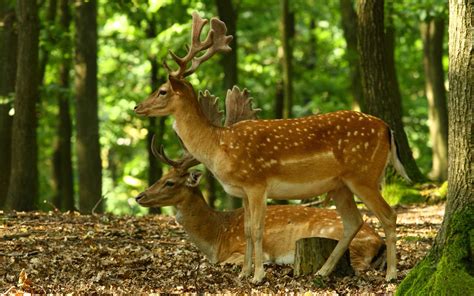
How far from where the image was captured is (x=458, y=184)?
720cm

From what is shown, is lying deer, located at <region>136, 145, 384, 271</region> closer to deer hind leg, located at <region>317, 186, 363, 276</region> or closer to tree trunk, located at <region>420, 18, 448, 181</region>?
deer hind leg, located at <region>317, 186, 363, 276</region>

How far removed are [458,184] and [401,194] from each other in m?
7.38

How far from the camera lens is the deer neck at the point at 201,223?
34.8ft

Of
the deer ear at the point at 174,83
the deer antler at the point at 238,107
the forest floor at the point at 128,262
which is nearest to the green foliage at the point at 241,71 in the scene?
the deer antler at the point at 238,107

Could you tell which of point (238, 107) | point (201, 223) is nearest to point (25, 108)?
point (238, 107)

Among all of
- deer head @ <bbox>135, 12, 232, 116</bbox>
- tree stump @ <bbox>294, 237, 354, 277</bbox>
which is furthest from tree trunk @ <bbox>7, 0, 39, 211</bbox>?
tree stump @ <bbox>294, 237, 354, 277</bbox>

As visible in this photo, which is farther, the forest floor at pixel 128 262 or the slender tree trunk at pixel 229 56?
the slender tree trunk at pixel 229 56

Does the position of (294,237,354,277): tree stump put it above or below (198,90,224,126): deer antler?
below

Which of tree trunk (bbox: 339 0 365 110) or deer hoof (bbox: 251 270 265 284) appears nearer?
deer hoof (bbox: 251 270 265 284)

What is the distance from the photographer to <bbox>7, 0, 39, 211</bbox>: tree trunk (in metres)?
14.1

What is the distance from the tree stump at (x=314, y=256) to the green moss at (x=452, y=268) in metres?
2.03

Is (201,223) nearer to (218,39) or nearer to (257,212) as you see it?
(257,212)

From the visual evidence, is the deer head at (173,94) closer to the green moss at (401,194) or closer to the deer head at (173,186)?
the deer head at (173,186)

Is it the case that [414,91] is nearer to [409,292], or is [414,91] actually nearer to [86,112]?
[86,112]
